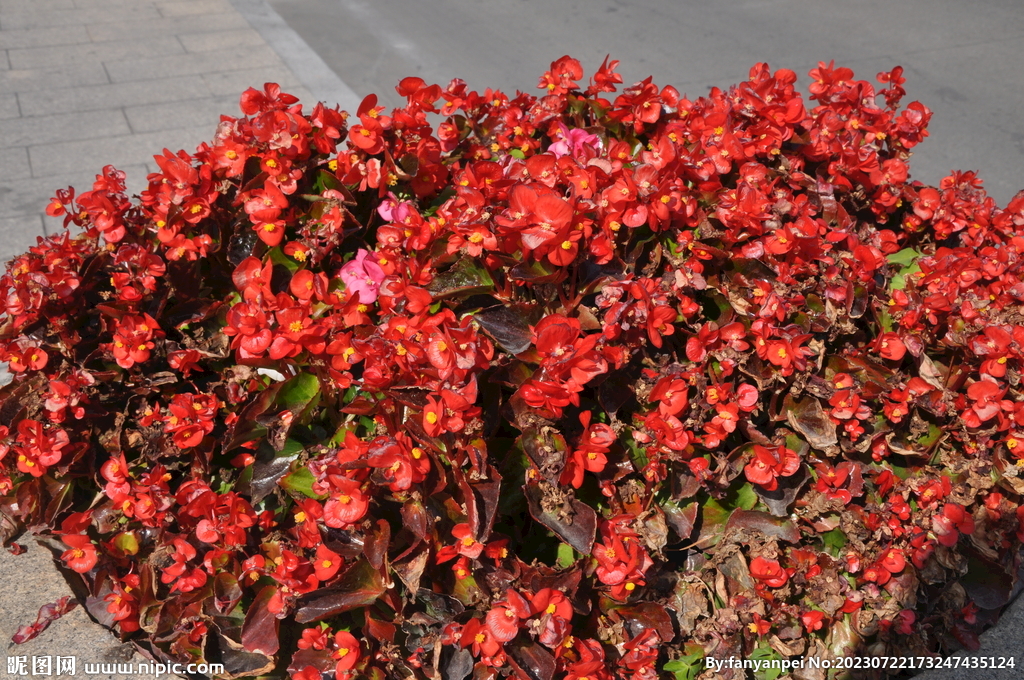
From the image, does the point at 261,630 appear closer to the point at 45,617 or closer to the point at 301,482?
the point at 301,482

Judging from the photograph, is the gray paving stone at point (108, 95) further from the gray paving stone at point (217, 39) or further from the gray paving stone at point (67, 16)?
the gray paving stone at point (67, 16)

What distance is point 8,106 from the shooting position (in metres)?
4.94

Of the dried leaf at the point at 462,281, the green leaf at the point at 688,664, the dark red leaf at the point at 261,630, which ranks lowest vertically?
the green leaf at the point at 688,664

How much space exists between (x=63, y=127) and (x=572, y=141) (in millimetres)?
4193

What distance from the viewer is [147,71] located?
18.2ft

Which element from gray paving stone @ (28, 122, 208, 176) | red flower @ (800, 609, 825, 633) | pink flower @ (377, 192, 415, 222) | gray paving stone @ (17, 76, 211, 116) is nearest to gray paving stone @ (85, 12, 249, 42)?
gray paving stone @ (17, 76, 211, 116)

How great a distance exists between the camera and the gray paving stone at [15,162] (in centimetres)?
420

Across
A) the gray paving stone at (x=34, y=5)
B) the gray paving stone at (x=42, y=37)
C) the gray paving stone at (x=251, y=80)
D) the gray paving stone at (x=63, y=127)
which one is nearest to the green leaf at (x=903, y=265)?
the gray paving stone at (x=251, y=80)

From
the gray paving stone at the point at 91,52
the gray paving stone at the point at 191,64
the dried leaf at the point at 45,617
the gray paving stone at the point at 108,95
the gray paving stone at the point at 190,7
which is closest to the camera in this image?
the dried leaf at the point at 45,617

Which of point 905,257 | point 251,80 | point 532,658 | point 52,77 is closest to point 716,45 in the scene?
point 251,80

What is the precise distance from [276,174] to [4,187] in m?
3.40

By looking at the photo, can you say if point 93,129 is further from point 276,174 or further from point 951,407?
point 951,407

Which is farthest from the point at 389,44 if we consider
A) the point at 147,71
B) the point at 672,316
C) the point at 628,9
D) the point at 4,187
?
the point at 672,316

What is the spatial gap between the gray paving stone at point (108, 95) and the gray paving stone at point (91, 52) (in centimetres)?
58
